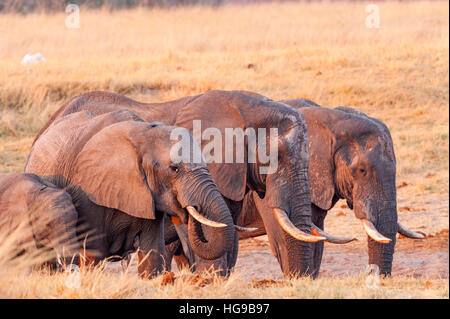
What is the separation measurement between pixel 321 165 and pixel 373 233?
2.77ft

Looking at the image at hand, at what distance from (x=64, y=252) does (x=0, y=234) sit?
0.44 m

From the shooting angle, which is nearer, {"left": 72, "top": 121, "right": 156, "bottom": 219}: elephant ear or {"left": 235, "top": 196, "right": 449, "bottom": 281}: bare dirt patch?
{"left": 72, "top": 121, "right": 156, "bottom": 219}: elephant ear

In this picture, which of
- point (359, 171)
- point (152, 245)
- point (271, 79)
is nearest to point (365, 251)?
point (359, 171)

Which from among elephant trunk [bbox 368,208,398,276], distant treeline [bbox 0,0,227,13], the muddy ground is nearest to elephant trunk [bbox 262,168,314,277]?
elephant trunk [bbox 368,208,398,276]

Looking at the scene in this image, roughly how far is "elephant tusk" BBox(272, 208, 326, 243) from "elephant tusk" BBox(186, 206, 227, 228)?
1.24 m

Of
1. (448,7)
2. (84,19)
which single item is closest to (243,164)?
(84,19)

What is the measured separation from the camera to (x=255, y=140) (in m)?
8.30

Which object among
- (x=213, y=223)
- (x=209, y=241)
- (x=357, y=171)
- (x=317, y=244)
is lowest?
(x=317, y=244)

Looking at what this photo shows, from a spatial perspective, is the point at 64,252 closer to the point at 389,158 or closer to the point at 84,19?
the point at 389,158

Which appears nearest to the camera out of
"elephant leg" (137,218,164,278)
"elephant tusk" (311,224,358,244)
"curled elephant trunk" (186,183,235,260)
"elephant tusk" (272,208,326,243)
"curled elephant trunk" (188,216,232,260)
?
"curled elephant trunk" (186,183,235,260)

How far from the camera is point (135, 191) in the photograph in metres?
6.99

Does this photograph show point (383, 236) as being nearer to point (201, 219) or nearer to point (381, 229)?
point (381, 229)

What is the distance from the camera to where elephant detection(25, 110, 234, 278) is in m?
6.87

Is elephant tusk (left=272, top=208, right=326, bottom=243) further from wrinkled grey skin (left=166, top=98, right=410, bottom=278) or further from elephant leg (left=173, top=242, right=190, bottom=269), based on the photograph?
elephant leg (left=173, top=242, right=190, bottom=269)
